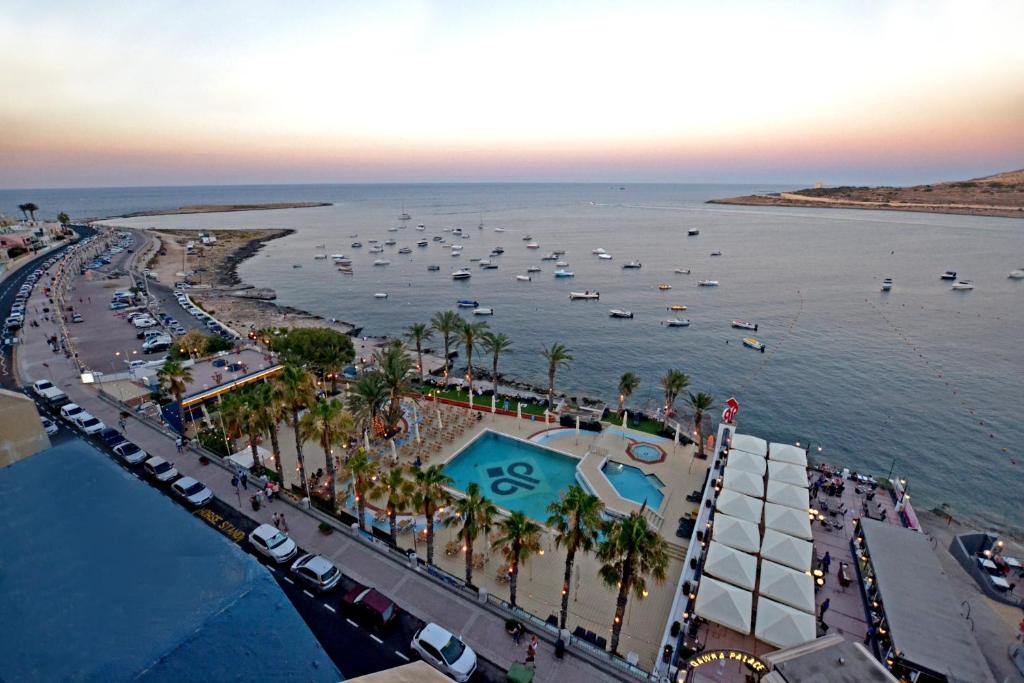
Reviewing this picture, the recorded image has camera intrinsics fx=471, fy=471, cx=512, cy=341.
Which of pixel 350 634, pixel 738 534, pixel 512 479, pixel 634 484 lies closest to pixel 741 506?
pixel 738 534

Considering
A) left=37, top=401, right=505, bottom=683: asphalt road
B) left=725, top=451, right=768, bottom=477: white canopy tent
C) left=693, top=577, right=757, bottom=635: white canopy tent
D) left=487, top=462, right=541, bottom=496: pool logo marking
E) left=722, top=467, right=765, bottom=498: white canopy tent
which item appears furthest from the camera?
left=487, top=462, right=541, bottom=496: pool logo marking

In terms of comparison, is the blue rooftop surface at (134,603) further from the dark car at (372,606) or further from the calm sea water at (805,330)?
the calm sea water at (805,330)

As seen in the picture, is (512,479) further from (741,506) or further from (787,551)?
(787,551)

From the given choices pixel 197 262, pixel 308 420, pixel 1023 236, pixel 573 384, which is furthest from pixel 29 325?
pixel 1023 236

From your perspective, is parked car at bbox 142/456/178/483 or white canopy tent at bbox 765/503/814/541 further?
parked car at bbox 142/456/178/483

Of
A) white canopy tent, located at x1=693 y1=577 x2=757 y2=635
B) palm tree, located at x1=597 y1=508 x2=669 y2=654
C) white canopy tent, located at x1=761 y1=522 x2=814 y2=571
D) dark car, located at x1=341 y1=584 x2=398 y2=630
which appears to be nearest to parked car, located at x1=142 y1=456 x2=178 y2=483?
dark car, located at x1=341 y1=584 x2=398 y2=630

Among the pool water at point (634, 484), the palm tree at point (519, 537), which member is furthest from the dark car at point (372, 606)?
the pool water at point (634, 484)

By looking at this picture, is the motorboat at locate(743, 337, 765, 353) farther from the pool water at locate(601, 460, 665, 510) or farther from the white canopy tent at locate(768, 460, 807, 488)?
the pool water at locate(601, 460, 665, 510)
